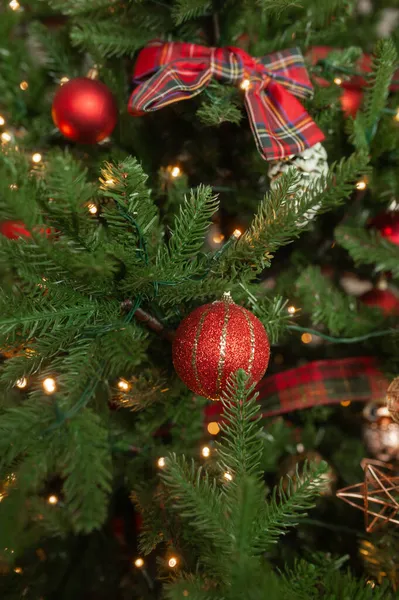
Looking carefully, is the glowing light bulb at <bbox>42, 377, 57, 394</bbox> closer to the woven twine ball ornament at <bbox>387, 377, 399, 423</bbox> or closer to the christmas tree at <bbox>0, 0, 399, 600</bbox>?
the christmas tree at <bbox>0, 0, 399, 600</bbox>

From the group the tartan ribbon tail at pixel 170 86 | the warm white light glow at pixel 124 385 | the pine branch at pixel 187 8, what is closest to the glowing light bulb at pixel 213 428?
the warm white light glow at pixel 124 385

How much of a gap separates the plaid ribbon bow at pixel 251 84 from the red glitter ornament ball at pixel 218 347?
24cm

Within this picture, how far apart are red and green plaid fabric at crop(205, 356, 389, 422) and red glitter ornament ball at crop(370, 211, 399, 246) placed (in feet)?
0.71

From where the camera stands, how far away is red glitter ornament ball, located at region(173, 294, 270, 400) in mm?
426

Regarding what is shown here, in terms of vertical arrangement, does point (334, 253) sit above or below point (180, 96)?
below

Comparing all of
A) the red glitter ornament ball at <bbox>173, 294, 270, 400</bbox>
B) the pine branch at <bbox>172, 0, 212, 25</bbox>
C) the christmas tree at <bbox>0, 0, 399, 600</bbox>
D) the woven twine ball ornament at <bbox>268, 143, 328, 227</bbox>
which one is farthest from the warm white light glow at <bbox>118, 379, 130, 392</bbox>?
the pine branch at <bbox>172, 0, 212, 25</bbox>

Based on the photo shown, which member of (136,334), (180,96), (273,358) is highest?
(180,96)

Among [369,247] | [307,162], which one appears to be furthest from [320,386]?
[307,162]

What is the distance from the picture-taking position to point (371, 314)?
2.27ft

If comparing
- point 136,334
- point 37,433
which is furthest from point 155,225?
point 37,433

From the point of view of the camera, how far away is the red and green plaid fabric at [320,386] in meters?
0.66

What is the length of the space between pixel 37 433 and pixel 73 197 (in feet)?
0.60

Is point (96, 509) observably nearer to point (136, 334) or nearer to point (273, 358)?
point (136, 334)

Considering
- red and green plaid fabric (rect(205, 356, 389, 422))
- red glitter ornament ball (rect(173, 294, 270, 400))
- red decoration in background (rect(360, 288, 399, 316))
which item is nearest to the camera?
red glitter ornament ball (rect(173, 294, 270, 400))
